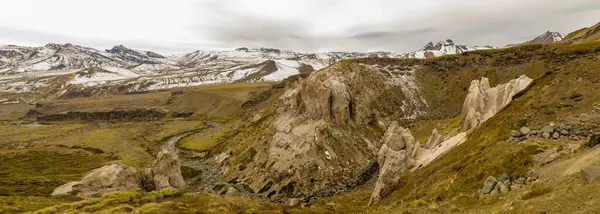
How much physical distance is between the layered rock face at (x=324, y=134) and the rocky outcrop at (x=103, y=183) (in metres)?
27.3

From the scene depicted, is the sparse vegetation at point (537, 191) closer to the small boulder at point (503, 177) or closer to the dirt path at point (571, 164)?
the dirt path at point (571, 164)

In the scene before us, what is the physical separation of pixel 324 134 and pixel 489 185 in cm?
5796

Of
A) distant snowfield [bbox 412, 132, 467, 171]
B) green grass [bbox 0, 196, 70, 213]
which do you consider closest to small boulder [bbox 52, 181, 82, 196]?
green grass [bbox 0, 196, 70, 213]

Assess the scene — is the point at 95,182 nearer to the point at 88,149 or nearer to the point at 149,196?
the point at 149,196

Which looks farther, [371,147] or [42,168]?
[42,168]

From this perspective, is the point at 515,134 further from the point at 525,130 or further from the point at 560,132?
the point at 560,132

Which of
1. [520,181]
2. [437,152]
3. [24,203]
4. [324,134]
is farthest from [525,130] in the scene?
[24,203]

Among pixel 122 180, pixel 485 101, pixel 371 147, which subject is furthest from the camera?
pixel 371 147

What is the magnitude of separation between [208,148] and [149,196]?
91.5m

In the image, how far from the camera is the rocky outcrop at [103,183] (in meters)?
63.1

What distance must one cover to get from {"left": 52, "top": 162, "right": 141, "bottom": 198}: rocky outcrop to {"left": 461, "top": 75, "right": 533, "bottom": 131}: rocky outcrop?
67.7m

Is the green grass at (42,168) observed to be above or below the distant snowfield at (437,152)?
below

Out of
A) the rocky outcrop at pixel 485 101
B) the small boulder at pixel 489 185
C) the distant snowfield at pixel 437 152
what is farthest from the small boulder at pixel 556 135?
the rocky outcrop at pixel 485 101

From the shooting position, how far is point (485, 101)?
75188 millimetres
